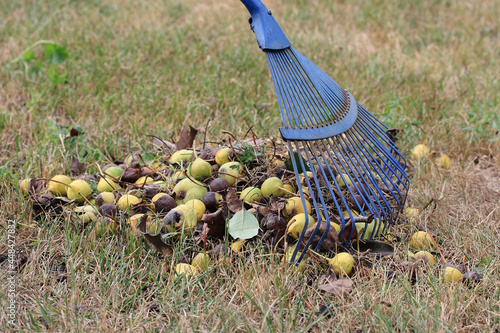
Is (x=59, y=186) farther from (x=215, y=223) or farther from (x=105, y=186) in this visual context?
(x=215, y=223)

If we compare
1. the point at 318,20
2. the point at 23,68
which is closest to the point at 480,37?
the point at 318,20

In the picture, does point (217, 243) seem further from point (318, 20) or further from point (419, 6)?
point (419, 6)

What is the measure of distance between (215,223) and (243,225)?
12cm

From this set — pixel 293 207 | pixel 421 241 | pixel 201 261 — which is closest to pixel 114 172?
pixel 201 261

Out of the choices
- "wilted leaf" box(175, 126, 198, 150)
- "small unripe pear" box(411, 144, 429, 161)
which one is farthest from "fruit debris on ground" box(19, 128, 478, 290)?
"small unripe pear" box(411, 144, 429, 161)

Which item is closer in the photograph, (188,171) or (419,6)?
(188,171)

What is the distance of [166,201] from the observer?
1947mm

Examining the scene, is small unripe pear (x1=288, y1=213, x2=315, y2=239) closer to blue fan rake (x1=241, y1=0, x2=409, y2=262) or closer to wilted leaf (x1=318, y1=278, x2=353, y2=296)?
blue fan rake (x1=241, y1=0, x2=409, y2=262)

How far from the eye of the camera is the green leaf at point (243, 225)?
1785mm

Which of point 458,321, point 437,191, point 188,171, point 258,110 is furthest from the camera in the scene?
point 258,110

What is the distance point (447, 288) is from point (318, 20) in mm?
3806

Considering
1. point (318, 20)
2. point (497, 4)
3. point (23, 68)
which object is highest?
point (497, 4)

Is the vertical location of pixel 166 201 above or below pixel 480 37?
below

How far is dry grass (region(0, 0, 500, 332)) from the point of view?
1.56m
